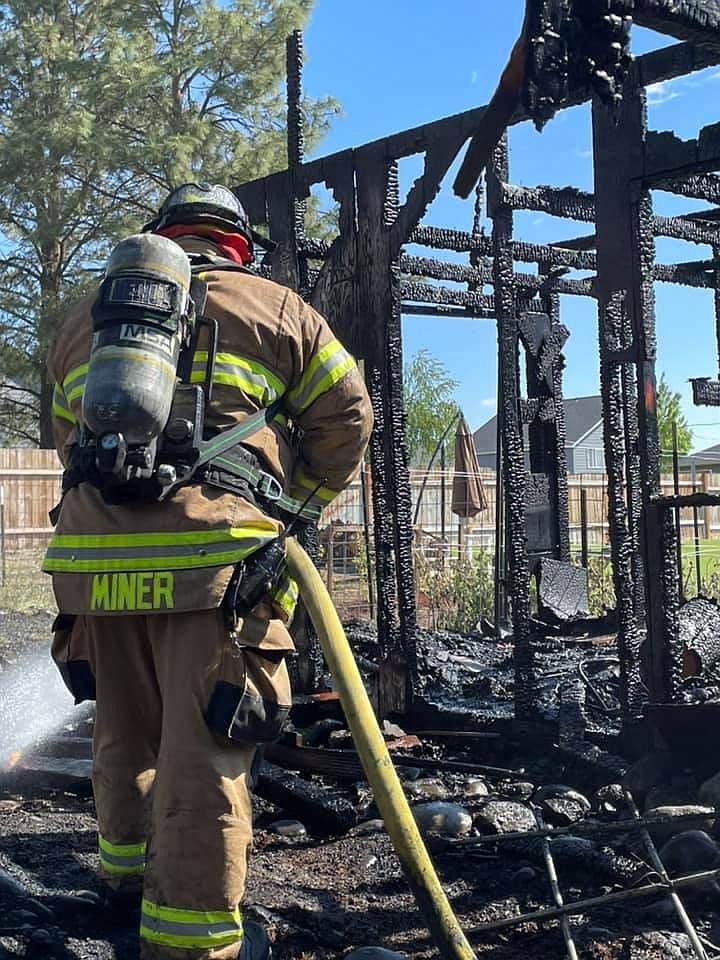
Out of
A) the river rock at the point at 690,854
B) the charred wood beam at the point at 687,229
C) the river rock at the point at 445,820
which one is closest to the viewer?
the river rock at the point at 690,854

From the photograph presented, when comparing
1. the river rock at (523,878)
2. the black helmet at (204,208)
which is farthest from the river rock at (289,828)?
the black helmet at (204,208)

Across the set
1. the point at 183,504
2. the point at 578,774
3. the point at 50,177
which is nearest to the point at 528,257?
the point at 578,774

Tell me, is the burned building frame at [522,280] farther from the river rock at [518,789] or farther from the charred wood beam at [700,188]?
the river rock at [518,789]

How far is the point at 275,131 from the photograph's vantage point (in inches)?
944

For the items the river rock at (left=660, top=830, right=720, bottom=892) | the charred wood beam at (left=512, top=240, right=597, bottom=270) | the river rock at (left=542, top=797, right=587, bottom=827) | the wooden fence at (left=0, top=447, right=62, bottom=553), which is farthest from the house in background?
the river rock at (left=660, top=830, right=720, bottom=892)

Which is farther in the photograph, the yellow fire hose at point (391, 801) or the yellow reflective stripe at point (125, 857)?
the yellow reflective stripe at point (125, 857)

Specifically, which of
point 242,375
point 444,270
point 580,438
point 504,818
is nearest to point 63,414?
point 242,375

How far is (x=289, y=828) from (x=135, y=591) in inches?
83.1

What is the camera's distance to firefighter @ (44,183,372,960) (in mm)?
2820

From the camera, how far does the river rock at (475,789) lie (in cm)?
504

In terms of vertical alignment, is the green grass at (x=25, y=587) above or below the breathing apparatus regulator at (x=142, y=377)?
below

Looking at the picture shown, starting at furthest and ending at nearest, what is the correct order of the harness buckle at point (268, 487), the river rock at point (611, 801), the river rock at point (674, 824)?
1. the river rock at point (611, 801)
2. the river rock at point (674, 824)
3. the harness buckle at point (268, 487)

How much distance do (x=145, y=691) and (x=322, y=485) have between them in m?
0.86

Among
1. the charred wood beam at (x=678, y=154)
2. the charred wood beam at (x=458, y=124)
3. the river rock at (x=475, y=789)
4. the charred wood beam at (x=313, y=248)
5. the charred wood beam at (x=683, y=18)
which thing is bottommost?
the river rock at (x=475, y=789)
